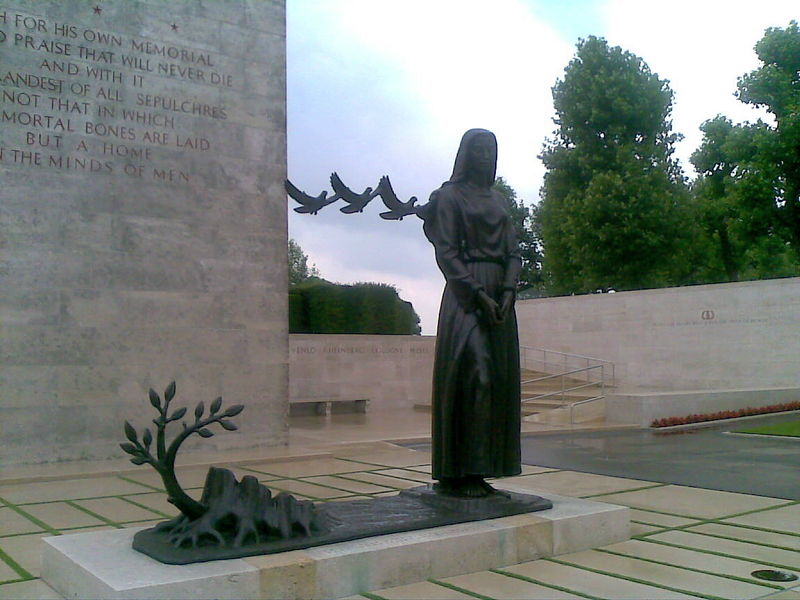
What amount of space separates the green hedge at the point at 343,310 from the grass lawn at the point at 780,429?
11.0 meters

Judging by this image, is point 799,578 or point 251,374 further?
point 251,374

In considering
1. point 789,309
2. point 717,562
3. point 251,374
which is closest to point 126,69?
point 251,374

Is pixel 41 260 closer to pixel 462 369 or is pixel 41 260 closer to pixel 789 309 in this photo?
pixel 462 369

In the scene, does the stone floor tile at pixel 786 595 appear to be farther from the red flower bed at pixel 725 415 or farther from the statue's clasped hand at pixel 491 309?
the red flower bed at pixel 725 415

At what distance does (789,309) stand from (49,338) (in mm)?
16572

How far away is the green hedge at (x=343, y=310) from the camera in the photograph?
22.6m

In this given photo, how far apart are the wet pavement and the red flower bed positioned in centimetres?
59

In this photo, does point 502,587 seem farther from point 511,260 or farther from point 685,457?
point 685,457

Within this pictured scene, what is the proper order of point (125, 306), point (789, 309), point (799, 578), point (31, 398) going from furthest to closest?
point (789, 309)
point (125, 306)
point (31, 398)
point (799, 578)

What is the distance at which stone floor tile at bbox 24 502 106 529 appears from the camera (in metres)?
6.64

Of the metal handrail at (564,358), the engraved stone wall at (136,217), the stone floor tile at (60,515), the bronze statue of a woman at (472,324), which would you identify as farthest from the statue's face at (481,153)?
the metal handrail at (564,358)

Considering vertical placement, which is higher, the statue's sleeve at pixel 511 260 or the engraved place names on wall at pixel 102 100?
the engraved place names on wall at pixel 102 100

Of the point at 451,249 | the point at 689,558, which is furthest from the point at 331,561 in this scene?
the point at 689,558

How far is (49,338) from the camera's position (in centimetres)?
1005
